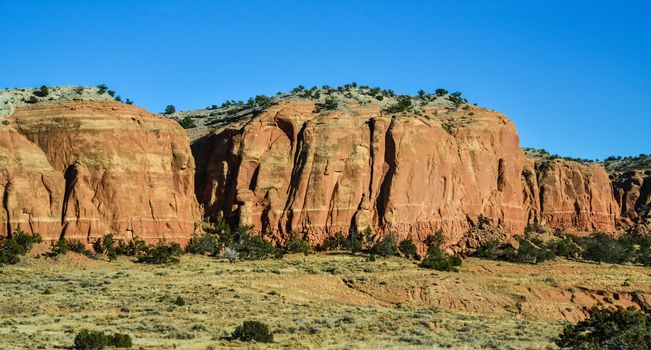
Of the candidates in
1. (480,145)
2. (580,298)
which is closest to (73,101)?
(480,145)

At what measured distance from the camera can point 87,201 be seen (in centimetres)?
6825

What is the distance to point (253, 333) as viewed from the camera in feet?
129

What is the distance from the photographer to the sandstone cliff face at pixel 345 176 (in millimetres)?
75312

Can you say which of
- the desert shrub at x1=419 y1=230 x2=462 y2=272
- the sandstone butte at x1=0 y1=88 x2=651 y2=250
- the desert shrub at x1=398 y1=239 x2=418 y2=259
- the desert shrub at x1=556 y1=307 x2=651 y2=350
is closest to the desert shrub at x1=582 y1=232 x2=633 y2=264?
the sandstone butte at x1=0 y1=88 x2=651 y2=250

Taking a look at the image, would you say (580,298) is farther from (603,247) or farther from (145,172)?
(145,172)

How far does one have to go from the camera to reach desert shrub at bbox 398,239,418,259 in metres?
71.6

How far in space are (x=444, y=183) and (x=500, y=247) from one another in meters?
6.75

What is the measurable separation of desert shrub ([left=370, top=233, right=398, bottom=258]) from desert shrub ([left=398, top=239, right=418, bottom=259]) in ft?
1.51

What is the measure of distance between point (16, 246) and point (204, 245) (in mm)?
13674

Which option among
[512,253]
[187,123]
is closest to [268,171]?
[187,123]

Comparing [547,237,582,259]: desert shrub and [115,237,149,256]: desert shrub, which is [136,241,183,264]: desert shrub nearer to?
[115,237,149,256]: desert shrub

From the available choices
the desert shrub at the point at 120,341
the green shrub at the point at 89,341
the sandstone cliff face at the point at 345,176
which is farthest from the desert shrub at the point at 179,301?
the sandstone cliff face at the point at 345,176

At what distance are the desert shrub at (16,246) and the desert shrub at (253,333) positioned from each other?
85.7ft

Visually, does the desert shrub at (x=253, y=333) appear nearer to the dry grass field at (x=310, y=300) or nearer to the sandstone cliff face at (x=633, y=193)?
the dry grass field at (x=310, y=300)
